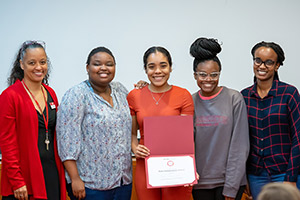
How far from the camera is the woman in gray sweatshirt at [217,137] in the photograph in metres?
2.38

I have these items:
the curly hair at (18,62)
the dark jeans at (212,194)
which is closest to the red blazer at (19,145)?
the curly hair at (18,62)

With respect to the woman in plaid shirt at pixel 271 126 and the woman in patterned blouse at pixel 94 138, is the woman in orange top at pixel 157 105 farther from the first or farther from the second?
the woman in plaid shirt at pixel 271 126

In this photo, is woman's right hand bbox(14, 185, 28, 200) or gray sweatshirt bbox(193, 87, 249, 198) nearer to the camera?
woman's right hand bbox(14, 185, 28, 200)

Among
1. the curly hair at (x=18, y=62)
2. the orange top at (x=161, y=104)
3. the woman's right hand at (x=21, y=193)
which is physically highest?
the curly hair at (x=18, y=62)

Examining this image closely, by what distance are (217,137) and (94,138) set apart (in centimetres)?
86

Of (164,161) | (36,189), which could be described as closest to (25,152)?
(36,189)

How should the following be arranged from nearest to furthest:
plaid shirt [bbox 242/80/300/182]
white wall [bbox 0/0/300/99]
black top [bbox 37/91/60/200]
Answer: black top [bbox 37/91/60/200] < plaid shirt [bbox 242/80/300/182] < white wall [bbox 0/0/300/99]

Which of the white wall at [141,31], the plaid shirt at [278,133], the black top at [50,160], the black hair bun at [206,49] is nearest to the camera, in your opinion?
the black top at [50,160]

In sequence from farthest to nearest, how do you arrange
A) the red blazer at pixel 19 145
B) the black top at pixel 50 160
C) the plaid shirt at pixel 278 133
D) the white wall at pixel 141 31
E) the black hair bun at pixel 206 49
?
the white wall at pixel 141 31
the black hair bun at pixel 206 49
the plaid shirt at pixel 278 133
the black top at pixel 50 160
the red blazer at pixel 19 145

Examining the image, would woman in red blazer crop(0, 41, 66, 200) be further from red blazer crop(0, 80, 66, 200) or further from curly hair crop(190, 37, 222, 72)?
curly hair crop(190, 37, 222, 72)

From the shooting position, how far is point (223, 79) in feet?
11.8

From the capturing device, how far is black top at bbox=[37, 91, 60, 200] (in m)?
2.25

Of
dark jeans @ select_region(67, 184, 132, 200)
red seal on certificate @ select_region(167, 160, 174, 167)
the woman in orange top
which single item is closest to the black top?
dark jeans @ select_region(67, 184, 132, 200)

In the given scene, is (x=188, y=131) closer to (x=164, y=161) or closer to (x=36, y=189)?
(x=164, y=161)
